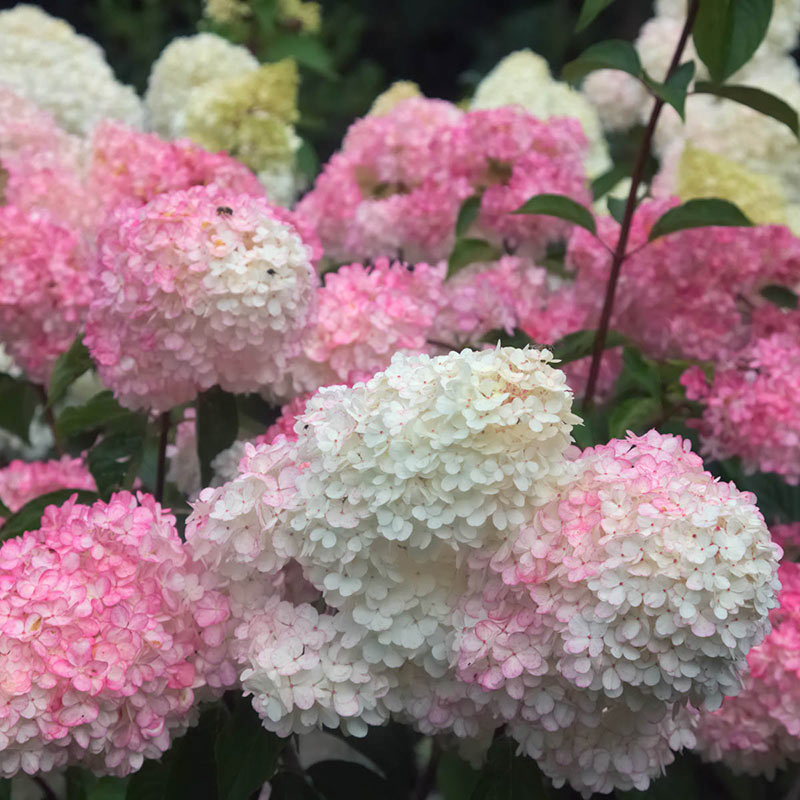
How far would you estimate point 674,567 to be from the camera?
563 millimetres

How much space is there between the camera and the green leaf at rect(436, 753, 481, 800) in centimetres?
110

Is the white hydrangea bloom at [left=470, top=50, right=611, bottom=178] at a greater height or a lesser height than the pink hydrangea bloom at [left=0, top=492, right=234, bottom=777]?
greater

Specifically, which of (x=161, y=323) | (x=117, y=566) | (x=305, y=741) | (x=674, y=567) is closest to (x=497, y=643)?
(x=674, y=567)

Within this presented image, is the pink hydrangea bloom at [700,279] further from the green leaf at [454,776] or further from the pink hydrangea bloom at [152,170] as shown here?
the green leaf at [454,776]

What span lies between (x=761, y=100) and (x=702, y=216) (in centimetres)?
11

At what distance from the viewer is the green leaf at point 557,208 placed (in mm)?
929

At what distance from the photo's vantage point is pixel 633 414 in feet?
3.00

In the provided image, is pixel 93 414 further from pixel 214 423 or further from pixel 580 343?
pixel 580 343

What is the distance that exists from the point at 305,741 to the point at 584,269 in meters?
1.02

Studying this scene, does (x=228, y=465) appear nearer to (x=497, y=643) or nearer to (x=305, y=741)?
(x=497, y=643)

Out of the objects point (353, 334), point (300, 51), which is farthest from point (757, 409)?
point (300, 51)

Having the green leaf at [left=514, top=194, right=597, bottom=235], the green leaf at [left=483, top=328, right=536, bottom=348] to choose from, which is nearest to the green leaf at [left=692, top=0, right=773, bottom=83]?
the green leaf at [left=514, top=194, right=597, bottom=235]

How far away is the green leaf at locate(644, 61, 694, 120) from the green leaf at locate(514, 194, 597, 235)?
11 centimetres

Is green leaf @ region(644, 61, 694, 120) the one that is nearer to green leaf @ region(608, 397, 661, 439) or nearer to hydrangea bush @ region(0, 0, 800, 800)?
hydrangea bush @ region(0, 0, 800, 800)
